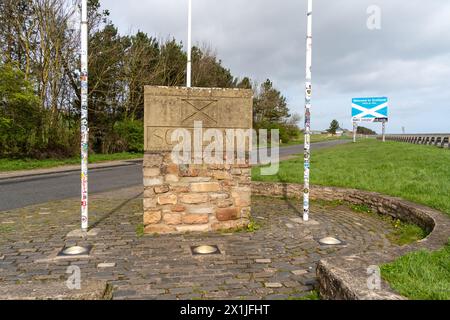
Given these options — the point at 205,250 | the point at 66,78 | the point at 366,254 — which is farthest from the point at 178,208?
the point at 66,78

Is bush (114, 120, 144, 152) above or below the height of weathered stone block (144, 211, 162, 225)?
above

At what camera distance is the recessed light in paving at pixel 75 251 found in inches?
186

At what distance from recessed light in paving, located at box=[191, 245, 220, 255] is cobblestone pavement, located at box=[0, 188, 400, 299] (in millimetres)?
105

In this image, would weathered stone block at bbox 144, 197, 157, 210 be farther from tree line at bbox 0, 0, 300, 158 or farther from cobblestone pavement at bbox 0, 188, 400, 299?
tree line at bbox 0, 0, 300, 158

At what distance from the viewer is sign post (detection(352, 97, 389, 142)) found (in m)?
33.8

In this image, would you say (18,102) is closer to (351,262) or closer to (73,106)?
(73,106)

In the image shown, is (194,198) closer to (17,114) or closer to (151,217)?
(151,217)

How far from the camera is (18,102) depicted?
17.9 metres

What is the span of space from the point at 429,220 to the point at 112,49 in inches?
939

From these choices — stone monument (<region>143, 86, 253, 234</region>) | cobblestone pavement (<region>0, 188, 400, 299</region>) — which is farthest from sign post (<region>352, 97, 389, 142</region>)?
stone monument (<region>143, 86, 253, 234</region>)

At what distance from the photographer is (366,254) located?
12.3 ft

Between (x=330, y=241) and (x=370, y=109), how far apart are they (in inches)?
1257

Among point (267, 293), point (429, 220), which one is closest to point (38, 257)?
point (267, 293)

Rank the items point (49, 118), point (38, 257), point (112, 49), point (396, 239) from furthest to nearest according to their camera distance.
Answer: point (112, 49)
point (49, 118)
point (396, 239)
point (38, 257)
